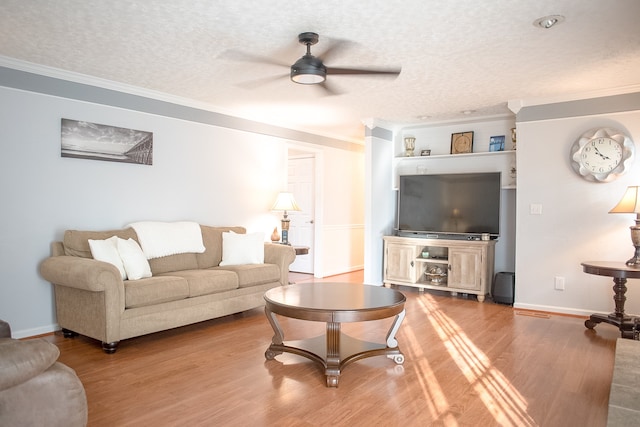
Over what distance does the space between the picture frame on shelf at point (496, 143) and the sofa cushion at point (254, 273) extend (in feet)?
10.8

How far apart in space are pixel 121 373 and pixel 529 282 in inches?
167

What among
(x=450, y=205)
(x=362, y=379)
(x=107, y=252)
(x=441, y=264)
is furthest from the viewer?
(x=441, y=264)

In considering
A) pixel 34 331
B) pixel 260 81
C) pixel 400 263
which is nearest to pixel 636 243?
pixel 400 263

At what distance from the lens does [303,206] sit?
24.2ft

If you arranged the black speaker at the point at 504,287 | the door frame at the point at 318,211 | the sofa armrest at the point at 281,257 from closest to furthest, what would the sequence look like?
the sofa armrest at the point at 281,257 → the black speaker at the point at 504,287 → the door frame at the point at 318,211

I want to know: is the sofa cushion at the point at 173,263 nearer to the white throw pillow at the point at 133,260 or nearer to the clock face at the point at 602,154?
the white throw pillow at the point at 133,260

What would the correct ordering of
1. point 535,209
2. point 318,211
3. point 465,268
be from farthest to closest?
point 318,211 → point 465,268 → point 535,209

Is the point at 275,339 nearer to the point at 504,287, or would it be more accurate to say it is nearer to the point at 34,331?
the point at 34,331

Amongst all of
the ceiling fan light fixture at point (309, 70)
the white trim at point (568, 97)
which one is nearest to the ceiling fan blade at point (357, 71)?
the ceiling fan light fixture at point (309, 70)

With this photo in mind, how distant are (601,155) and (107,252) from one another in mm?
4836

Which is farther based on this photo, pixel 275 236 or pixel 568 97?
pixel 275 236

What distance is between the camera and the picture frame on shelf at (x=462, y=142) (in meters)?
5.98

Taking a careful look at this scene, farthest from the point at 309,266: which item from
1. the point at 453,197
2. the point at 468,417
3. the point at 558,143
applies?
the point at 468,417

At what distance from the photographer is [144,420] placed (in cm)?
228
